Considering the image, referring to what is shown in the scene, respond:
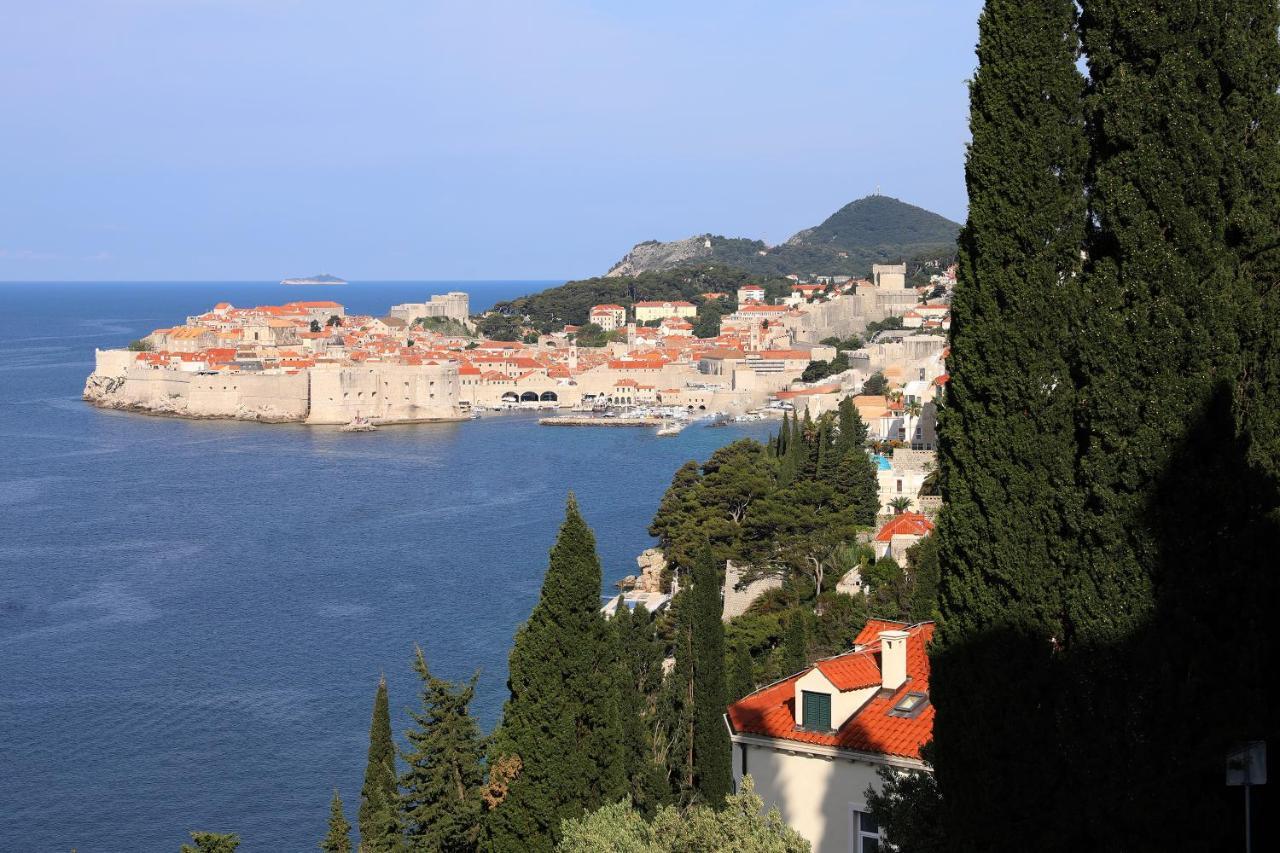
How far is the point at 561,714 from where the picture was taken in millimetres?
5355

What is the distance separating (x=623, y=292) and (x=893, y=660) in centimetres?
5904

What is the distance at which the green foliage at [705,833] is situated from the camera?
3.36 m

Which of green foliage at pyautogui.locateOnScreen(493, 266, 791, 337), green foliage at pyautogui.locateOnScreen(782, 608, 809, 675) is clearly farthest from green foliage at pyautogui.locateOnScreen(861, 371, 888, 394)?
green foliage at pyautogui.locateOnScreen(493, 266, 791, 337)

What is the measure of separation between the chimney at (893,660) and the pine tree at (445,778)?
2385 millimetres

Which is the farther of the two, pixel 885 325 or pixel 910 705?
pixel 885 325

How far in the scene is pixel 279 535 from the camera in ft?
75.7

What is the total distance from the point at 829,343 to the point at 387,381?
15158 mm

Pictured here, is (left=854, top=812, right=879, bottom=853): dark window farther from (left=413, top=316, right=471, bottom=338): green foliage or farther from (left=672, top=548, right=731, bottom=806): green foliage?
(left=413, top=316, right=471, bottom=338): green foliage

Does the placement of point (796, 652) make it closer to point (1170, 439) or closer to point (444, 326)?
point (1170, 439)

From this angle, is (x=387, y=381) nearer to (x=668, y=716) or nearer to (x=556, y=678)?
(x=668, y=716)

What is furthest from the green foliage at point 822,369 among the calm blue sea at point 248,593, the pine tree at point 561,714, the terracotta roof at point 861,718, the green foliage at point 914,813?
the green foliage at point 914,813

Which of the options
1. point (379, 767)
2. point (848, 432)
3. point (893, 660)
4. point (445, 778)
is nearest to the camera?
point (893, 660)

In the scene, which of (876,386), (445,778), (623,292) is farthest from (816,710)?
(623,292)

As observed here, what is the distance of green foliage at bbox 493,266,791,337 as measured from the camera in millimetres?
60906
